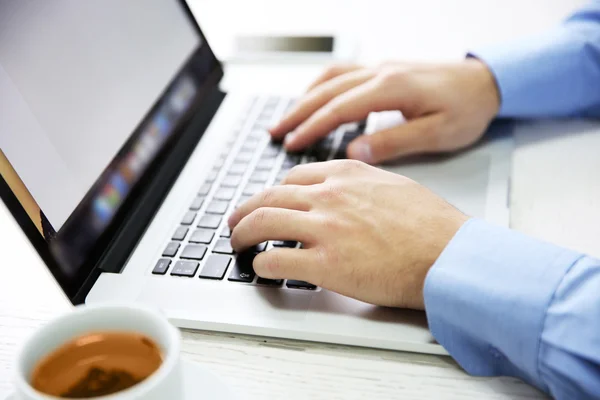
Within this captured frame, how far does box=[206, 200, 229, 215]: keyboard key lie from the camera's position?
2.15ft

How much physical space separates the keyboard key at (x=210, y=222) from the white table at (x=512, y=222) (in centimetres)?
13

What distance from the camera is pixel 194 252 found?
23.4 inches

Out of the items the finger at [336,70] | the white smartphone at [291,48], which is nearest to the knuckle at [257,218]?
the finger at [336,70]

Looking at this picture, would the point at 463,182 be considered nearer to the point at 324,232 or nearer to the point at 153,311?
the point at 324,232

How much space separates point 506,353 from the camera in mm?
462

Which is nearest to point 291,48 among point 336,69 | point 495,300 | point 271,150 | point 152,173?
point 336,69

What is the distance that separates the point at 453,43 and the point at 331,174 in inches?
18.4

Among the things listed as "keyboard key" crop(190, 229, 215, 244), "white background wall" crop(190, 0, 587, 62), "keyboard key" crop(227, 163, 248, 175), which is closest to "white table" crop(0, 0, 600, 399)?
"white background wall" crop(190, 0, 587, 62)

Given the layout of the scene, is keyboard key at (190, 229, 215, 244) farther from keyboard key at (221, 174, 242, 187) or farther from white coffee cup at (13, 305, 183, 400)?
white coffee cup at (13, 305, 183, 400)

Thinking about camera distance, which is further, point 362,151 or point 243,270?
point 362,151

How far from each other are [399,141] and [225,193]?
0.20m

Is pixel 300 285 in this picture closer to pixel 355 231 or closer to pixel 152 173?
pixel 355 231

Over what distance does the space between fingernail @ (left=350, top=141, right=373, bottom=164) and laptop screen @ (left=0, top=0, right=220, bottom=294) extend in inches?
8.2

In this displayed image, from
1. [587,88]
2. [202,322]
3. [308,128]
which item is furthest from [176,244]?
[587,88]
